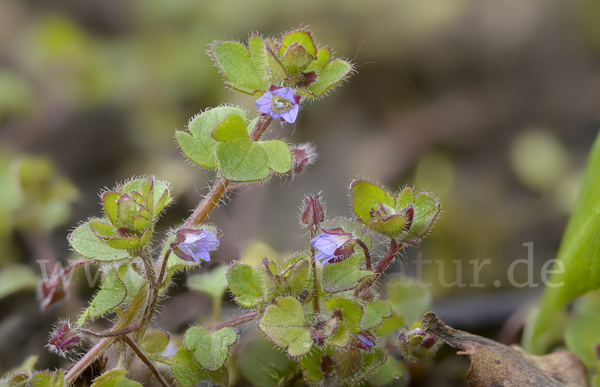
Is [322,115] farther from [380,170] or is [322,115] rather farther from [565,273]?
[565,273]

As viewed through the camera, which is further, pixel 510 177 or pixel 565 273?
pixel 510 177

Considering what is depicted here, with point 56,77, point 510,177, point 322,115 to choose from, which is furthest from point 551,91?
point 56,77

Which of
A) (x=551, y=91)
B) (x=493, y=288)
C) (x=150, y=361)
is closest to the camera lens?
(x=150, y=361)

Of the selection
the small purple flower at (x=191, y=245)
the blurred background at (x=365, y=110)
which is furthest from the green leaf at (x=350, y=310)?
the blurred background at (x=365, y=110)

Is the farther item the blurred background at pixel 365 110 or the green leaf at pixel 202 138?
the blurred background at pixel 365 110

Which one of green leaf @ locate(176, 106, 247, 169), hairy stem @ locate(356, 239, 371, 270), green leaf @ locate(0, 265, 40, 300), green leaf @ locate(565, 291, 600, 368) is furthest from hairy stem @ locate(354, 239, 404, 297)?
green leaf @ locate(0, 265, 40, 300)

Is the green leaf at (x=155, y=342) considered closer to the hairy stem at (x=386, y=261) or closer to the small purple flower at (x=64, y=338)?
the small purple flower at (x=64, y=338)
